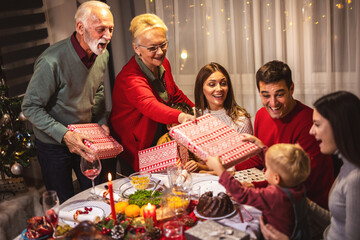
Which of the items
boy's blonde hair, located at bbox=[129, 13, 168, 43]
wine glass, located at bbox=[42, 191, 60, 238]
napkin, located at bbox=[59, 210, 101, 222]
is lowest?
napkin, located at bbox=[59, 210, 101, 222]

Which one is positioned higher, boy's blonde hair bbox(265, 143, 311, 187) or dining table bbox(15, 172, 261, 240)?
boy's blonde hair bbox(265, 143, 311, 187)

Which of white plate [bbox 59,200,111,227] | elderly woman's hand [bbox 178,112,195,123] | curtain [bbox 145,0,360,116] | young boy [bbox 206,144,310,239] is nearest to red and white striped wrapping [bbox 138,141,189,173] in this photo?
elderly woman's hand [bbox 178,112,195,123]

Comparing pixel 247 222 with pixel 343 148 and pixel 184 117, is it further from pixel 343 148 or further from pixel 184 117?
pixel 184 117

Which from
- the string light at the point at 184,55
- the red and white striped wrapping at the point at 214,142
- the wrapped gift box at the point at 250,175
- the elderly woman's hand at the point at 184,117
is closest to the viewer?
the red and white striped wrapping at the point at 214,142

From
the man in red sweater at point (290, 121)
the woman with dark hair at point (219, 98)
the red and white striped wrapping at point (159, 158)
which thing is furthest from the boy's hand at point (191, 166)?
the man in red sweater at point (290, 121)

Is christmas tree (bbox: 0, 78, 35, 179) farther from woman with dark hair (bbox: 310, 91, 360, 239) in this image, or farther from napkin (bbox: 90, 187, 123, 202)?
woman with dark hair (bbox: 310, 91, 360, 239)

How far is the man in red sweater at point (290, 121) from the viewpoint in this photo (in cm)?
242

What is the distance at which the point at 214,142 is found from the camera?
2285mm

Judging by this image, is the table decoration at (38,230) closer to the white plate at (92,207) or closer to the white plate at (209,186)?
the white plate at (92,207)

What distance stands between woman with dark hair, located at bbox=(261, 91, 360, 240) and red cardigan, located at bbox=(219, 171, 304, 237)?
52mm

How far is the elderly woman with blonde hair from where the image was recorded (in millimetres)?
3020

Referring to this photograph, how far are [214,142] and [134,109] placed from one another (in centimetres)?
117

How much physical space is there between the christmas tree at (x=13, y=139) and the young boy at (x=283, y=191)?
2.43m

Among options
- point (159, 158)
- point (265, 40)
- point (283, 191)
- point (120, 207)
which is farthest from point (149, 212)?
point (265, 40)
